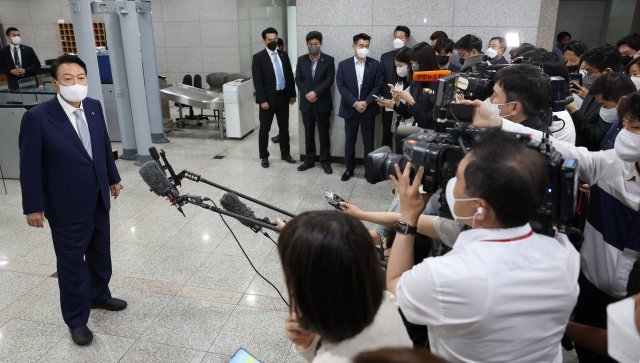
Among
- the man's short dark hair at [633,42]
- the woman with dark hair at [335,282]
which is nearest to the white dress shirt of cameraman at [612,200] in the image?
the woman with dark hair at [335,282]

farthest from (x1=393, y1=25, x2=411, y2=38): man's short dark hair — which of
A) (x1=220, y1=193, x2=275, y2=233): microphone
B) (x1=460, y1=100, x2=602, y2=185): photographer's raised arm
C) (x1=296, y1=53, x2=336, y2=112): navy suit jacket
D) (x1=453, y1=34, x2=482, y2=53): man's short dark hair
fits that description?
(x1=220, y1=193, x2=275, y2=233): microphone

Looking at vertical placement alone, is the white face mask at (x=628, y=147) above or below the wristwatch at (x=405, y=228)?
above

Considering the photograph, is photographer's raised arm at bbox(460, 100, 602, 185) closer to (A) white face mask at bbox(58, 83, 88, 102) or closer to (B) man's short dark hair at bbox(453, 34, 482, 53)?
(A) white face mask at bbox(58, 83, 88, 102)

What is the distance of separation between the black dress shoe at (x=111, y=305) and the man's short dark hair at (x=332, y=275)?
95.4 inches

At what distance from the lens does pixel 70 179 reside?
8.72ft

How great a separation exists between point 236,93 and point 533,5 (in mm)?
4143

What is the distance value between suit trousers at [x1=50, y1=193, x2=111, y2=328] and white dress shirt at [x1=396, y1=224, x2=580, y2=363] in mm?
2170

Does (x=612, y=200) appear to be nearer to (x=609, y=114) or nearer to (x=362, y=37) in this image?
(x=609, y=114)

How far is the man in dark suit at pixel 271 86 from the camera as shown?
5887 millimetres

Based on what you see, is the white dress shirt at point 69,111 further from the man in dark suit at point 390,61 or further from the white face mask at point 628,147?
the man in dark suit at point 390,61

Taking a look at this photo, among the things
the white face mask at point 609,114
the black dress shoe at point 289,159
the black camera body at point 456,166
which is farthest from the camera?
the black dress shoe at point 289,159

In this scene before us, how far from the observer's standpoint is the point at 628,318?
1093 mm

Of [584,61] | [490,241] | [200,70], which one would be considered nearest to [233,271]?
[490,241]

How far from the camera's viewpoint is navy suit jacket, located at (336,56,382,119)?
17.8ft
